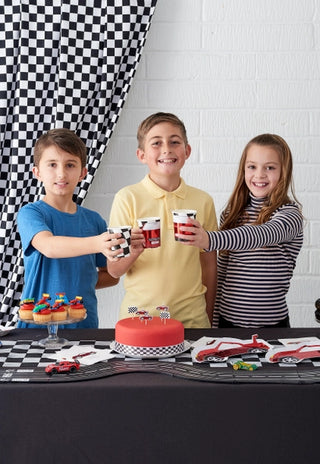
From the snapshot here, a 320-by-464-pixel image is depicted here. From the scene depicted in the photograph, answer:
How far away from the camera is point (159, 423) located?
1.38 meters

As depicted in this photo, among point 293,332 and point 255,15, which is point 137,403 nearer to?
point 293,332

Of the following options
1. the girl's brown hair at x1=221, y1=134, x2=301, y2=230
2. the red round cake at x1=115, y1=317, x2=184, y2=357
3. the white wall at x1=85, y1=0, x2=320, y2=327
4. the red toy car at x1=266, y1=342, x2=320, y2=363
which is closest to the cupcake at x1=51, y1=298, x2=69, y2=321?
the red round cake at x1=115, y1=317, x2=184, y2=357

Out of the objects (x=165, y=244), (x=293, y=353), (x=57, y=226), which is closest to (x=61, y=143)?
(x=57, y=226)

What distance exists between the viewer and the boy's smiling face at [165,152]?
6.97 ft

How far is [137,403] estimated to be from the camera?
53.8 inches

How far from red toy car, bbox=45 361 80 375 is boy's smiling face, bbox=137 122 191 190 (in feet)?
2.81

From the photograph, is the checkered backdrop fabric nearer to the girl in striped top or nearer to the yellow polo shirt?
the yellow polo shirt

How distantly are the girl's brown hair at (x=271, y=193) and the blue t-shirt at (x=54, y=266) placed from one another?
1.75ft

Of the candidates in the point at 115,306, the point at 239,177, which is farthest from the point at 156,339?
the point at 115,306

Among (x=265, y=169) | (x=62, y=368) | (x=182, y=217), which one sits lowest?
(x=62, y=368)

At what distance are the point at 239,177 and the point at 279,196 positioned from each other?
0.18 meters

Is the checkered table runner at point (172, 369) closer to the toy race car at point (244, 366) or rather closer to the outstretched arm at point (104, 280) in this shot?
the toy race car at point (244, 366)

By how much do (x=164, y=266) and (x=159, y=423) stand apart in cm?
77

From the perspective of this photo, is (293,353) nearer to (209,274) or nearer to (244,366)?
(244,366)
